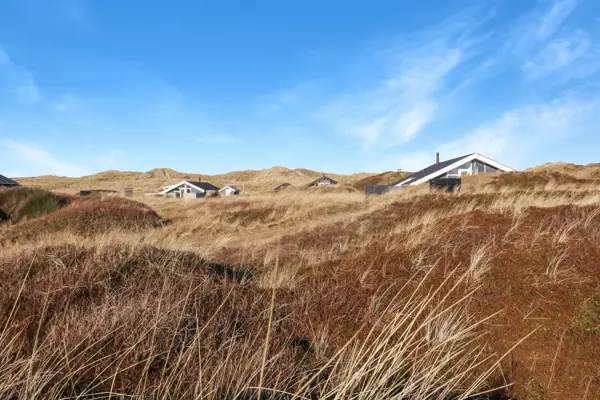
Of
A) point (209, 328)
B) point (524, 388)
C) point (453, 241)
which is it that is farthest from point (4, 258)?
point (453, 241)

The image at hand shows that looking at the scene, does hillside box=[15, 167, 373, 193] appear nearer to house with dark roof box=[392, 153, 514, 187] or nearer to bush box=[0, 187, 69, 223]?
house with dark roof box=[392, 153, 514, 187]

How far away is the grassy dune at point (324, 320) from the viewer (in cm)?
252

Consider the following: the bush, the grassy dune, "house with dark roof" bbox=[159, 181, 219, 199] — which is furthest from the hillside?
the grassy dune

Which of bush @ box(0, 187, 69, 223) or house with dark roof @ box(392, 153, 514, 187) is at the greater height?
house with dark roof @ box(392, 153, 514, 187)


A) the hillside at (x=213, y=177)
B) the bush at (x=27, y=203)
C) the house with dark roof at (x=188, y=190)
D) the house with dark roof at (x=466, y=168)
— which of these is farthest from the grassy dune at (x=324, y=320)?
the hillside at (x=213, y=177)

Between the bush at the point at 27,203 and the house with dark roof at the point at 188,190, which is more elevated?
the house with dark roof at the point at 188,190

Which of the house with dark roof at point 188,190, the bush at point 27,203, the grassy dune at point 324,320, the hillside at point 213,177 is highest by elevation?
the hillside at point 213,177

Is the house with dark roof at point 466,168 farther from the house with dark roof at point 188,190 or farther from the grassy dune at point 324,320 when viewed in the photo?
the house with dark roof at point 188,190

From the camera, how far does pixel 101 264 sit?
475cm

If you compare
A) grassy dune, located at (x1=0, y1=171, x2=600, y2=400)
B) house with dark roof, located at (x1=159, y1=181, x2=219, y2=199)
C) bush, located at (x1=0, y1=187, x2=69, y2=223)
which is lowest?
grassy dune, located at (x1=0, y1=171, x2=600, y2=400)

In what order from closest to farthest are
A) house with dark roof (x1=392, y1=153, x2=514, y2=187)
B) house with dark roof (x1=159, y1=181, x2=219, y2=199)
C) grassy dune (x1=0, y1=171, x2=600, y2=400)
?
grassy dune (x1=0, y1=171, x2=600, y2=400), house with dark roof (x1=392, y1=153, x2=514, y2=187), house with dark roof (x1=159, y1=181, x2=219, y2=199)

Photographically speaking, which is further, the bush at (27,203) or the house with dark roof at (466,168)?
the house with dark roof at (466,168)

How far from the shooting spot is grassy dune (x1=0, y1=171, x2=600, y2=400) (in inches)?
99.1

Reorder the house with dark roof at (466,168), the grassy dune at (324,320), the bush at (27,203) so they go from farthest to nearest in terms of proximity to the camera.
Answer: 1. the house with dark roof at (466,168)
2. the bush at (27,203)
3. the grassy dune at (324,320)
